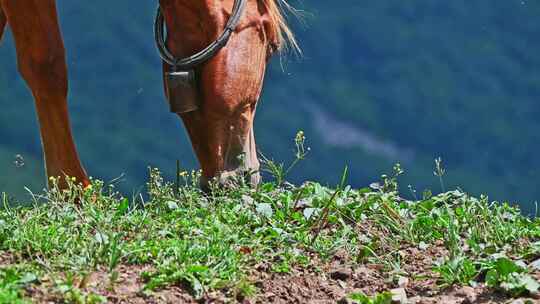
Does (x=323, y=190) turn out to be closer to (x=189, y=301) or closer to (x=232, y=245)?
(x=232, y=245)

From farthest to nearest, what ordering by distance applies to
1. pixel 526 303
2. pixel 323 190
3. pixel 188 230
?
1. pixel 323 190
2. pixel 188 230
3. pixel 526 303

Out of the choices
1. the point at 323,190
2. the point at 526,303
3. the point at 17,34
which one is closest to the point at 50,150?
the point at 17,34

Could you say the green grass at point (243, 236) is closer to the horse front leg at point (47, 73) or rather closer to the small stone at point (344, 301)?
the small stone at point (344, 301)

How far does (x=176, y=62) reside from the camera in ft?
16.6

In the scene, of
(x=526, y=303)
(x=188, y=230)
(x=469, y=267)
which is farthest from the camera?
(x=188, y=230)

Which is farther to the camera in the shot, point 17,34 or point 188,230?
point 17,34

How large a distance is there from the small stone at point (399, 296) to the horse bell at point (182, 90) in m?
2.01

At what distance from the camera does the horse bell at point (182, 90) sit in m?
4.99

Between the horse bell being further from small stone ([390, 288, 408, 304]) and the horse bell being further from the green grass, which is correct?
small stone ([390, 288, 408, 304])

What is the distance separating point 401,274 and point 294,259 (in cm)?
39

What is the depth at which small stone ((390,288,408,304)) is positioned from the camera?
3.23 meters

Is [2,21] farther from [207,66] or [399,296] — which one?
[399,296]

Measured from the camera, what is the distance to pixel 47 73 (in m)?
5.33

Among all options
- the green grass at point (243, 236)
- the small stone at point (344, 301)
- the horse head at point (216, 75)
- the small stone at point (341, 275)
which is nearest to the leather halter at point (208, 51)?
the horse head at point (216, 75)
